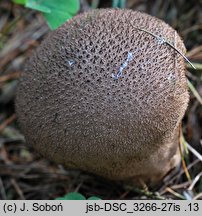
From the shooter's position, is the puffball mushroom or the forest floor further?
the forest floor

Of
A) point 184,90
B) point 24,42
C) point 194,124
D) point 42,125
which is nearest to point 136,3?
point 24,42

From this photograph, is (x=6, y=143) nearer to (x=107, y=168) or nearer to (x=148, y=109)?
(x=107, y=168)

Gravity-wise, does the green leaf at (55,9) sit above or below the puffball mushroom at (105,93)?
above

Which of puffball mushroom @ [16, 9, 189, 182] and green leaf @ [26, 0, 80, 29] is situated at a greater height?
green leaf @ [26, 0, 80, 29]

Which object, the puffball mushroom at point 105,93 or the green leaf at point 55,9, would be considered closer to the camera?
the puffball mushroom at point 105,93

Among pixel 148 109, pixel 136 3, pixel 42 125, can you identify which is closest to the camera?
pixel 148 109
